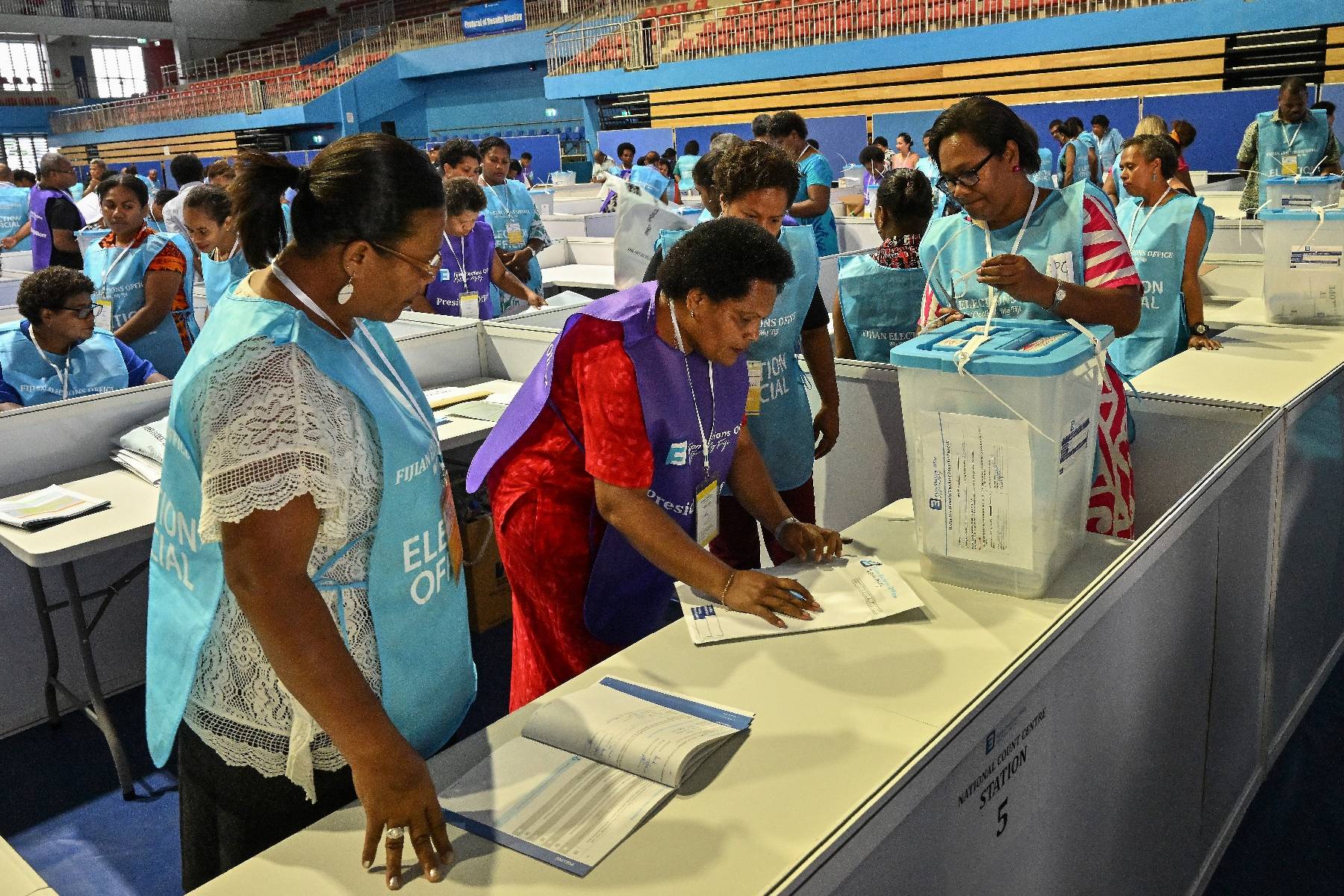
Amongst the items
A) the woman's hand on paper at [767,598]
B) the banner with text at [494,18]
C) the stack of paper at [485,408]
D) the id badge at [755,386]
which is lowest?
the stack of paper at [485,408]

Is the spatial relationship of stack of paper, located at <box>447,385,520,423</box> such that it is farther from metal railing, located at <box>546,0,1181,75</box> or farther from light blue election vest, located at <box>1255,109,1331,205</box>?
metal railing, located at <box>546,0,1181,75</box>

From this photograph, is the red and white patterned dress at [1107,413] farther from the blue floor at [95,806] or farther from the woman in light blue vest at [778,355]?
the blue floor at [95,806]

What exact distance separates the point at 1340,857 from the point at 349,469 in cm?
219

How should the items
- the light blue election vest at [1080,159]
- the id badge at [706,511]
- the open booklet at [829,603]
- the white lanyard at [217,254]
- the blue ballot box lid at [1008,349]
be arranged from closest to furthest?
the blue ballot box lid at [1008,349]
the open booklet at [829,603]
the id badge at [706,511]
the white lanyard at [217,254]
the light blue election vest at [1080,159]

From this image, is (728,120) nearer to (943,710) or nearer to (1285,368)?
(1285,368)

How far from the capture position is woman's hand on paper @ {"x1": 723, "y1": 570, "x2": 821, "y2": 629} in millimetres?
1518

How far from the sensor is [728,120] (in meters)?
15.7

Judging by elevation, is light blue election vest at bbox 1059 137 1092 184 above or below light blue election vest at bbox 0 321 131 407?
above

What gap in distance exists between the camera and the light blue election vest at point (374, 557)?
110cm

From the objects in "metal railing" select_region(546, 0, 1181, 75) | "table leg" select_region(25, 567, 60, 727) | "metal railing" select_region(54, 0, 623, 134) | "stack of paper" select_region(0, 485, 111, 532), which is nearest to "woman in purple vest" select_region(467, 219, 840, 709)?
"stack of paper" select_region(0, 485, 111, 532)

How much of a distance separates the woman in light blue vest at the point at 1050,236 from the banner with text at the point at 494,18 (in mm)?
20343

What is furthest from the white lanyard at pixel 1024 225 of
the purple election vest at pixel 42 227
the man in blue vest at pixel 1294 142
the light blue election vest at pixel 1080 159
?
the light blue election vest at pixel 1080 159

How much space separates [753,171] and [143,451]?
188 centimetres

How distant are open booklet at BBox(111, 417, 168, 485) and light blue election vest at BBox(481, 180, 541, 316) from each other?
8.23 feet
